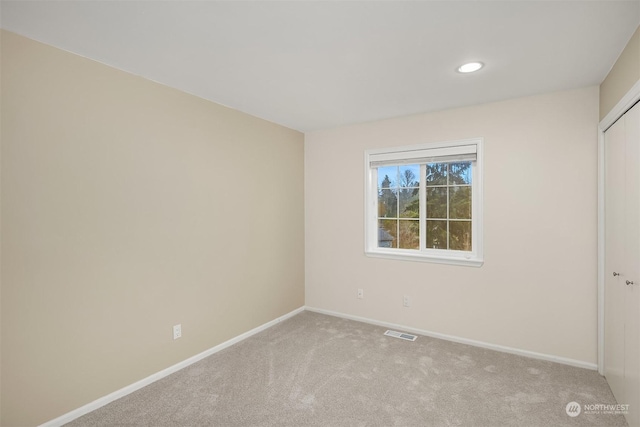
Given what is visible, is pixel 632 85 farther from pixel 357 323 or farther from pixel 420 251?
pixel 357 323

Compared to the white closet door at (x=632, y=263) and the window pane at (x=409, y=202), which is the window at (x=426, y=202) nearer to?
the window pane at (x=409, y=202)

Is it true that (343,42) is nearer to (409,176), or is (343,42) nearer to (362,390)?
(409,176)

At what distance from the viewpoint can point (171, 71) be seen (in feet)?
7.91

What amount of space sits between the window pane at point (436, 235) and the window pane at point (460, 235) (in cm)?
6

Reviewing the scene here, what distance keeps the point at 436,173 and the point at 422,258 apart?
3.14 ft

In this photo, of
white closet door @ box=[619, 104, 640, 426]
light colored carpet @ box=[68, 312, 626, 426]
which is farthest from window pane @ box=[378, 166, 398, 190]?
white closet door @ box=[619, 104, 640, 426]

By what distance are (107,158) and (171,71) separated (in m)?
0.79

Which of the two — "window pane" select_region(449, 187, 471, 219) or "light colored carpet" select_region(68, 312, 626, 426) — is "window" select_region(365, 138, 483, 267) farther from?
"light colored carpet" select_region(68, 312, 626, 426)

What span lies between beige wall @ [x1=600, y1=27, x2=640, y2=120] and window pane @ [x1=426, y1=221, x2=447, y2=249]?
163 cm

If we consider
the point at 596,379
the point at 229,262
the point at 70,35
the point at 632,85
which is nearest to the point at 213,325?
the point at 229,262

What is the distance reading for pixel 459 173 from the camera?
3.45 meters

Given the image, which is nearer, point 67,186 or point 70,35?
point 70,35

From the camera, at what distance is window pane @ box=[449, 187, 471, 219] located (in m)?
3.40

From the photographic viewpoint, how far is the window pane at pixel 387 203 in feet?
12.7
